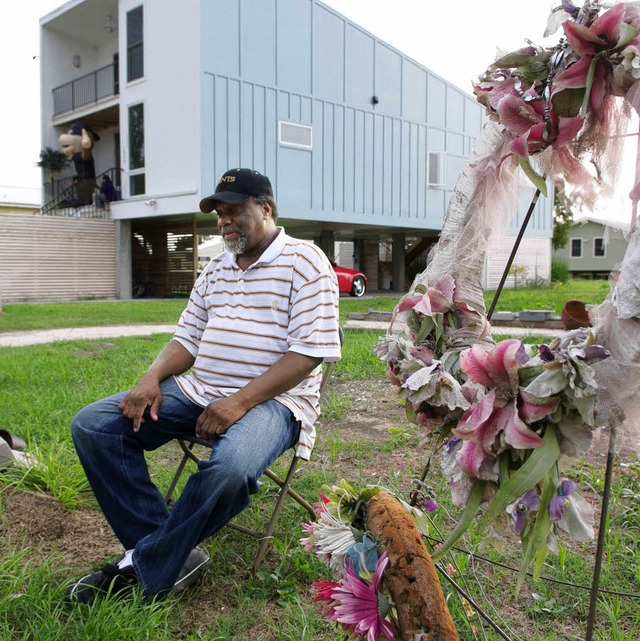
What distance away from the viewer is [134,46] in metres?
17.3

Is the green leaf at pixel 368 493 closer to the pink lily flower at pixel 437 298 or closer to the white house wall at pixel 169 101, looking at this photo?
the pink lily flower at pixel 437 298

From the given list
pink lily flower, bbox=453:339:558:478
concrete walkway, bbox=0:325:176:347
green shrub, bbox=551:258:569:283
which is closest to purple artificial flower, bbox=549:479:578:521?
pink lily flower, bbox=453:339:558:478

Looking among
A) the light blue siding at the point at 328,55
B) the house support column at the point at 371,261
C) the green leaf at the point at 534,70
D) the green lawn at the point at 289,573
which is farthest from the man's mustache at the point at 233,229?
the house support column at the point at 371,261

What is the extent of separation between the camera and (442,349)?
1.52 m

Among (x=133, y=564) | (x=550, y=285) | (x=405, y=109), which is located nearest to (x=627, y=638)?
(x=133, y=564)

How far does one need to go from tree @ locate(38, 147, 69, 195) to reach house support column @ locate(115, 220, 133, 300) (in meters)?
4.91

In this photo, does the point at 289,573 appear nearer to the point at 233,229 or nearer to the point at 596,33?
the point at 233,229

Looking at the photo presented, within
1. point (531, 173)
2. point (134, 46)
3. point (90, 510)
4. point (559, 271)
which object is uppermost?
point (134, 46)

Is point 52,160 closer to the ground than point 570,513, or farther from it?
farther from it

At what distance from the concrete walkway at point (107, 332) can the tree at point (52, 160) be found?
526 inches

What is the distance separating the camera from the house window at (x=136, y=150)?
56.7 ft

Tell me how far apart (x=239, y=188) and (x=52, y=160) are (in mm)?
20786

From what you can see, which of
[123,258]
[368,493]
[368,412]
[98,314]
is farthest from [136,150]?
[368,493]

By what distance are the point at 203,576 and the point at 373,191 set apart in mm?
17800
